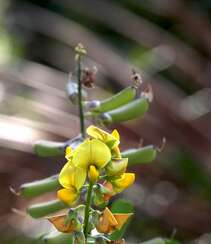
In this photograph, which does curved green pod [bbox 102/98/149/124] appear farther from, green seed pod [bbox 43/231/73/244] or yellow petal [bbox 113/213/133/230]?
yellow petal [bbox 113/213/133/230]

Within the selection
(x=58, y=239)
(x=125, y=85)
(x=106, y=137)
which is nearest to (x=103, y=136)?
(x=106, y=137)

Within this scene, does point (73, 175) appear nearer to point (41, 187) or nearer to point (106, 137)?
point (106, 137)

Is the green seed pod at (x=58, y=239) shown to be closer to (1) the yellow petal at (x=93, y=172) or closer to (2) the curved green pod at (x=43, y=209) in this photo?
(2) the curved green pod at (x=43, y=209)

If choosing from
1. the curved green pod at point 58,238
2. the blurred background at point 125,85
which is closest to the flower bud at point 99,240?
the curved green pod at point 58,238

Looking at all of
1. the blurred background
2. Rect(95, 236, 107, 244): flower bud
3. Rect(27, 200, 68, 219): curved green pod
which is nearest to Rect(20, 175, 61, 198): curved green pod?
Rect(27, 200, 68, 219): curved green pod

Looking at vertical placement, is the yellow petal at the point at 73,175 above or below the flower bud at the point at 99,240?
above
